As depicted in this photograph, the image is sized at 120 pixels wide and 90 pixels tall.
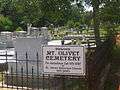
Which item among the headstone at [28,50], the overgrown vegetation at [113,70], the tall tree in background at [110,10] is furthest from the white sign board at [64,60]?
the tall tree in background at [110,10]

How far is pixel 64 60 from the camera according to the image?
682cm

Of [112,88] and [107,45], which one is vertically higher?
[107,45]

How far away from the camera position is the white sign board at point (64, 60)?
22.0 feet

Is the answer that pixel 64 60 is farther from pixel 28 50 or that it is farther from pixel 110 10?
pixel 110 10

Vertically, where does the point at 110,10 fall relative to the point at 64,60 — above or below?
above

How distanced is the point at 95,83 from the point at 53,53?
174cm

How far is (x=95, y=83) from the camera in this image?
815 centimetres

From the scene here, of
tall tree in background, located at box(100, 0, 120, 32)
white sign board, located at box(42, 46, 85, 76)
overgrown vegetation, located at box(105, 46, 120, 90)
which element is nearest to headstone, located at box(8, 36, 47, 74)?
overgrown vegetation, located at box(105, 46, 120, 90)

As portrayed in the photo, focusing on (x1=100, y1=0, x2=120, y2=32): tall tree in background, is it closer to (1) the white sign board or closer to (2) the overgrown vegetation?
(2) the overgrown vegetation

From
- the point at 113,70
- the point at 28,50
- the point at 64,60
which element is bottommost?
the point at 113,70

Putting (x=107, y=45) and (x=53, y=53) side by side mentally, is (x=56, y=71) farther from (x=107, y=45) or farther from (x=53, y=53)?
(x=107, y=45)

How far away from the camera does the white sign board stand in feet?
22.0

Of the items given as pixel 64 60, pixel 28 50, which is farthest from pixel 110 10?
pixel 64 60

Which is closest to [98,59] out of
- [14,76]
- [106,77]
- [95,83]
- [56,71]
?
[106,77]
